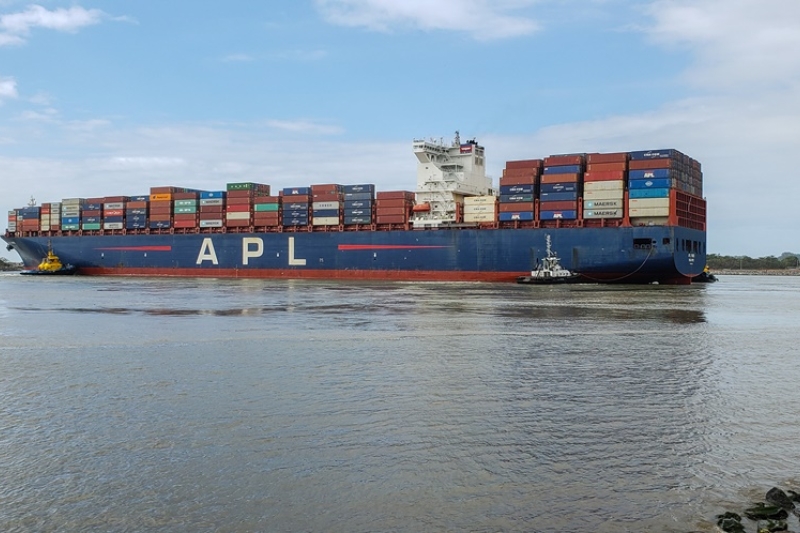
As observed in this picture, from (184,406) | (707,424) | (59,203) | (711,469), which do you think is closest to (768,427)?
(707,424)

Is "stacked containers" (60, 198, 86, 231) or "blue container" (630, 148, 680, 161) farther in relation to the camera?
"stacked containers" (60, 198, 86, 231)

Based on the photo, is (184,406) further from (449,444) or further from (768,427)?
(768,427)

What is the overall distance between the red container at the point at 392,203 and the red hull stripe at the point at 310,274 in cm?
507

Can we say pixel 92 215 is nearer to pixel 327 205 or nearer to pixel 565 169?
pixel 327 205

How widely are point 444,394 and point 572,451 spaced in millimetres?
3282

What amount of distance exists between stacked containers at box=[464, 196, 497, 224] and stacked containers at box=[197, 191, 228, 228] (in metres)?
23.2

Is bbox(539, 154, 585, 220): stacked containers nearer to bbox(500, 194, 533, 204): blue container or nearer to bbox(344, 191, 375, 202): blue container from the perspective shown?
bbox(500, 194, 533, 204): blue container

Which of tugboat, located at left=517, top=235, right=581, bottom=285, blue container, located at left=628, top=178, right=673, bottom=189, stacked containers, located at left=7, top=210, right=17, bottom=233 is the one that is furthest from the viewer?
stacked containers, located at left=7, top=210, right=17, bottom=233

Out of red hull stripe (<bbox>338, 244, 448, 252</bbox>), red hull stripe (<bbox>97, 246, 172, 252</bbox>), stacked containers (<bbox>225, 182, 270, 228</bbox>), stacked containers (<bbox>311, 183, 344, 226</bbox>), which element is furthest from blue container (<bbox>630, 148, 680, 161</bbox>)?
red hull stripe (<bbox>97, 246, 172, 252</bbox>)

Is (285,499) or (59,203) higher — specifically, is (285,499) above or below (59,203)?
below

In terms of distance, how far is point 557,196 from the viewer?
45062 millimetres

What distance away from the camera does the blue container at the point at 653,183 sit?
4253cm

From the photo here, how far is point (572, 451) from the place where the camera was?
25.8 feet

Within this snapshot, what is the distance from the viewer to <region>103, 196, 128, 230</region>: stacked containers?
2581 inches
